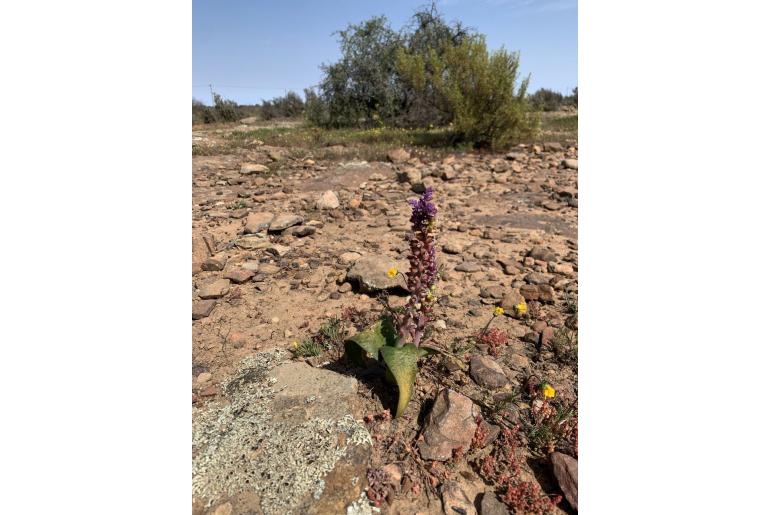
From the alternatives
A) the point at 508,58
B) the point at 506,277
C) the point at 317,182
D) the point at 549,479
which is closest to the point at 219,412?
the point at 549,479

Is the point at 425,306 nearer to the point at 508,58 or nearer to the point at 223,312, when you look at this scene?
the point at 223,312

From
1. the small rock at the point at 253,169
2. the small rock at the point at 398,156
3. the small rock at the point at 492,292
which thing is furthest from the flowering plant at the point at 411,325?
the small rock at the point at 398,156

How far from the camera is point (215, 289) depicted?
116 inches

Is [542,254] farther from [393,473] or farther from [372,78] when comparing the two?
[372,78]

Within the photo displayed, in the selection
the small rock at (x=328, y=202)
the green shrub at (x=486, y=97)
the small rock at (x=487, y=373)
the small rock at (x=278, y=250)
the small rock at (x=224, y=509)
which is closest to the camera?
the small rock at (x=224, y=509)

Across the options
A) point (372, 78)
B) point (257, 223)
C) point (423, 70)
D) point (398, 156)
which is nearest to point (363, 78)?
point (372, 78)

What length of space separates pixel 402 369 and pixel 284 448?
0.51 metres

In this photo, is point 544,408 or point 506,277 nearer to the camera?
point 544,408

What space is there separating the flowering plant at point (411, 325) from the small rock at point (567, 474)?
0.58 metres

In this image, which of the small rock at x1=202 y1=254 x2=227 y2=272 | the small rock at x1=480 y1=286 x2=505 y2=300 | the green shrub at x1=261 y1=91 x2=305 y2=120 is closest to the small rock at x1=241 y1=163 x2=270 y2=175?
the small rock at x1=202 y1=254 x2=227 y2=272

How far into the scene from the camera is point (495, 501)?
146 centimetres

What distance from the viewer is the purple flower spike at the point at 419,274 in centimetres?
170

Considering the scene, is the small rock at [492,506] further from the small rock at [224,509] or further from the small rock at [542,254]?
the small rock at [542,254]

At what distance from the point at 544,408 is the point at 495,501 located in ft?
1.73
